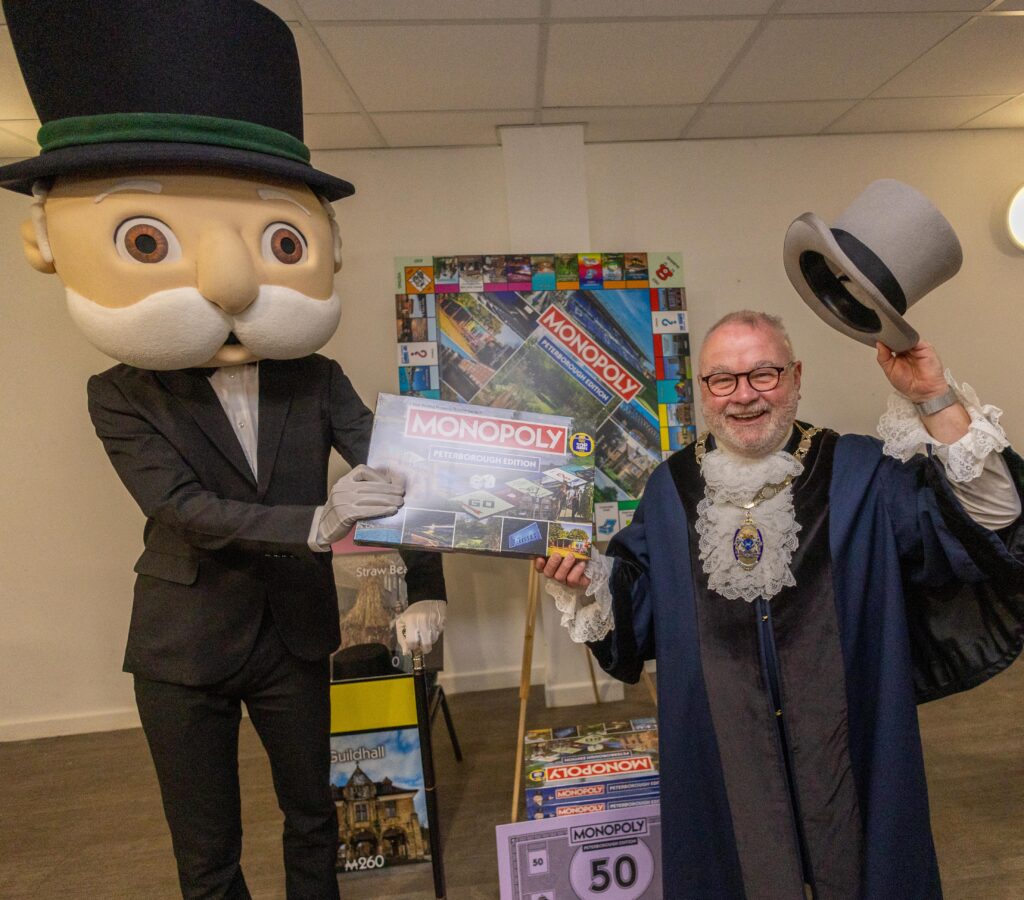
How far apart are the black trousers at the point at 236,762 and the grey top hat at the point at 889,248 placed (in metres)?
1.31

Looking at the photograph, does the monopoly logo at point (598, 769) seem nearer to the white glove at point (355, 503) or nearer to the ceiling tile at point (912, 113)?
the white glove at point (355, 503)

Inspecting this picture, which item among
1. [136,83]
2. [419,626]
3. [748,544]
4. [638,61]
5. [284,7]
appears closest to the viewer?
[136,83]

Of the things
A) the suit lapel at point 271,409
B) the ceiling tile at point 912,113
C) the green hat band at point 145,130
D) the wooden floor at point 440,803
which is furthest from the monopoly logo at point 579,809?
the ceiling tile at point 912,113

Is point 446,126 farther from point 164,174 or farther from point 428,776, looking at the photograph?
point 428,776

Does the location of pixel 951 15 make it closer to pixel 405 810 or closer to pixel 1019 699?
pixel 1019 699

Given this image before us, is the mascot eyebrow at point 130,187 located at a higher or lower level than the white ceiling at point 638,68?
lower

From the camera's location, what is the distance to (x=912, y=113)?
3.05m

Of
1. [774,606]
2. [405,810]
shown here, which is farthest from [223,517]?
[405,810]

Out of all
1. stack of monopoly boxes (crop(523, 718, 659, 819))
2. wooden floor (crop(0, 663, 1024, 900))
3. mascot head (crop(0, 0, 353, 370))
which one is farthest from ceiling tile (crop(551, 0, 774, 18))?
wooden floor (crop(0, 663, 1024, 900))

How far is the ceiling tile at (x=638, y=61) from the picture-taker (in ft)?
7.35

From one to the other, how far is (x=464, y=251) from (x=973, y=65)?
2251mm

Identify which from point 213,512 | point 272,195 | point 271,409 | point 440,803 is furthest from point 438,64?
point 440,803

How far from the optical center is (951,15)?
229 centimetres

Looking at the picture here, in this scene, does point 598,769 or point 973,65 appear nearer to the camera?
point 598,769
